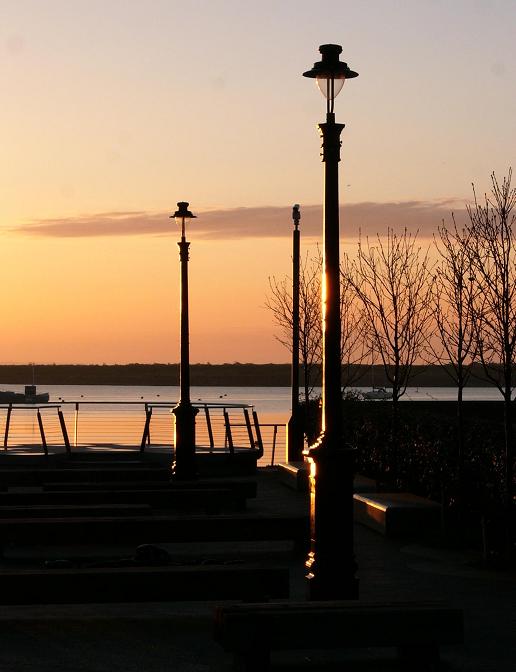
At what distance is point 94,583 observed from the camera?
1066 centimetres

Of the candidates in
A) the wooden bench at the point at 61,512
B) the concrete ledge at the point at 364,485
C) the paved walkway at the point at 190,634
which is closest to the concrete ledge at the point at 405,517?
the concrete ledge at the point at 364,485

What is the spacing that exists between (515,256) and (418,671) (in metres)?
10.5

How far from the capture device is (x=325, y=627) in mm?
8516

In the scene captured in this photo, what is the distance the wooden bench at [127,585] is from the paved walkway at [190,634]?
33 centimetres

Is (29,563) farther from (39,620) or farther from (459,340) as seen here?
(459,340)

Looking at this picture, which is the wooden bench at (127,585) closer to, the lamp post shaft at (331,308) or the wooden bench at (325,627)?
the lamp post shaft at (331,308)

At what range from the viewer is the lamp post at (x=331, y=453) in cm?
1125

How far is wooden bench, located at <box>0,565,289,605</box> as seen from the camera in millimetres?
10602

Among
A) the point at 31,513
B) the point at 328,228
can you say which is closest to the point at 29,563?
the point at 31,513

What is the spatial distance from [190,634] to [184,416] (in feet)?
45.0

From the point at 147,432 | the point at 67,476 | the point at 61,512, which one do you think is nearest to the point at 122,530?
the point at 61,512

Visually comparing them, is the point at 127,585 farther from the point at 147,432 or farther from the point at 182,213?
the point at 147,432

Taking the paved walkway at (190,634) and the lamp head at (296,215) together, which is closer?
the paved walkway at (190,634)

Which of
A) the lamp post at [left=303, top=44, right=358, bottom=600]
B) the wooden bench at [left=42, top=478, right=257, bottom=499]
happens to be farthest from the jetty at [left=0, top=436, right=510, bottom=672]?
the wooden bench at [left=42, top=478, right=257, bottom=499]
